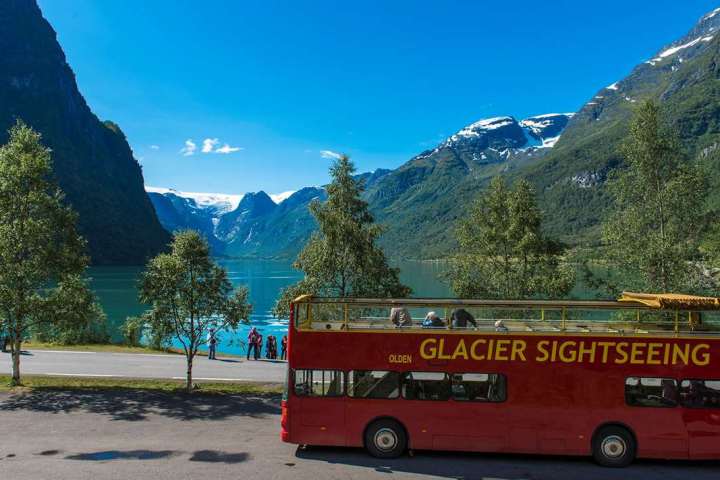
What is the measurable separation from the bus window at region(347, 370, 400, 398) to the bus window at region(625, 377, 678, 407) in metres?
5.95

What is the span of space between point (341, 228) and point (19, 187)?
13.9 metres

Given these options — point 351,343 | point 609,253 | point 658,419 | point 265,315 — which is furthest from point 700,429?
point 265,315

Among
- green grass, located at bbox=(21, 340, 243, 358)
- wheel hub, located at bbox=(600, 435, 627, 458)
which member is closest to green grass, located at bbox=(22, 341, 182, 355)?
green grass, located at bbox=(21, 340, 243, 358)

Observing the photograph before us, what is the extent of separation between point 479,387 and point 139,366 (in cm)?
2285

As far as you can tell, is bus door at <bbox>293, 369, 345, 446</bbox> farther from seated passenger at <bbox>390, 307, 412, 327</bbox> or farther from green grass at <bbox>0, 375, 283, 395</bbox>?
green grass at <bbox>0, 375, 283, 395</bbox>

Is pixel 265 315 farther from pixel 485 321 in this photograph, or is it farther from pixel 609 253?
pixel 485 321

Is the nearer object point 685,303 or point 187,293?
point 685,303

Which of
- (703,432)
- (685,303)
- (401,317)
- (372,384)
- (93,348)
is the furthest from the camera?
(93,348)

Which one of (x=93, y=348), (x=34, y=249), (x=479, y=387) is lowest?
(x=93, y=348)

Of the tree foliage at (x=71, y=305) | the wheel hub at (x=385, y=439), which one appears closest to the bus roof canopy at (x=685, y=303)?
the wheel hub at (x=385, y=439)

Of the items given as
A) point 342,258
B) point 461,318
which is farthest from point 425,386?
point 342,258

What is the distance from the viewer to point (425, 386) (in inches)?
548

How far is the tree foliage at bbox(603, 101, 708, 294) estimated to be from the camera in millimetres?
24766

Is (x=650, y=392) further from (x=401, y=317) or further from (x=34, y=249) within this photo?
(x=34, y=249)
